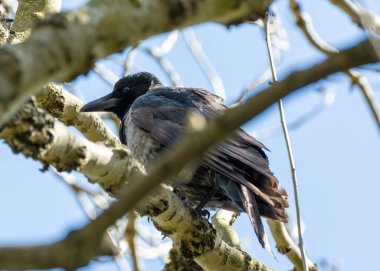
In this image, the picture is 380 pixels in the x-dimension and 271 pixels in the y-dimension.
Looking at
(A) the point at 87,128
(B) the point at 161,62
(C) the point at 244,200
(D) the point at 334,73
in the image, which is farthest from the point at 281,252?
(D) the point at 334,73

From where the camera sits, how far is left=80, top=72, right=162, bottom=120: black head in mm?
7316

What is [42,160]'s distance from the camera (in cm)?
309

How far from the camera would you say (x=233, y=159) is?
544cm

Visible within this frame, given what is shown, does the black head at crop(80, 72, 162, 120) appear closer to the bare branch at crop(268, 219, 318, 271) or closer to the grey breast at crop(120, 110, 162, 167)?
the grey breast at crop(120, 110, 162, 167)

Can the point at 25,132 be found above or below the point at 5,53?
below

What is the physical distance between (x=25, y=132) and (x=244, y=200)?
2.51 m

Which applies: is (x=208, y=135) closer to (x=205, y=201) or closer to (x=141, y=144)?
(x=205, y=201)

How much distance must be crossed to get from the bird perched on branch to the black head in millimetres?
344

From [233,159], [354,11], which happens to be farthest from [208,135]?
[233,159]

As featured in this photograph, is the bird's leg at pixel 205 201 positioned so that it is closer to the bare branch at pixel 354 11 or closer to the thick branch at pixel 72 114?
the thick branch at pixel 72 114

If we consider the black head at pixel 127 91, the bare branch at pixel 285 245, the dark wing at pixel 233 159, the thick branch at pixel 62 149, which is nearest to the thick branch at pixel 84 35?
the thick branch at pixel 62 149

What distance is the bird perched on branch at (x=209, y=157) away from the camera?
520 cm

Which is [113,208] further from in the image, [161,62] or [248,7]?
[161,62]

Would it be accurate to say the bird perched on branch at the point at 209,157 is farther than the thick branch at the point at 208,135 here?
Yes
